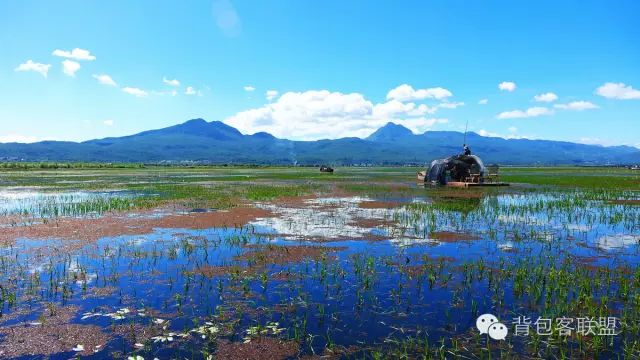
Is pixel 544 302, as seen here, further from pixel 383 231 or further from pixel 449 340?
pixel 383 231

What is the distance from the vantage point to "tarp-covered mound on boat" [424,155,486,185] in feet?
152

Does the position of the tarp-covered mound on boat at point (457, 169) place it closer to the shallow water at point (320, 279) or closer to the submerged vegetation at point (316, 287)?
the submerged vegetation at point (316, 287)

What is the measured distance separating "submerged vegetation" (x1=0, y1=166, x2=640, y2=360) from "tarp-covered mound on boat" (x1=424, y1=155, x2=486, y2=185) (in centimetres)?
2647

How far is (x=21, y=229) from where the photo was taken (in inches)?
724

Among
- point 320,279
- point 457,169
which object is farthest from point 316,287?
point 457,169

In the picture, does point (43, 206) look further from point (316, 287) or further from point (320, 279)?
point (316, 287)

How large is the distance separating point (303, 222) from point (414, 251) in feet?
24.7

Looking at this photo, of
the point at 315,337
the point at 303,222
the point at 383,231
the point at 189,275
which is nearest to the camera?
the point at 315,337

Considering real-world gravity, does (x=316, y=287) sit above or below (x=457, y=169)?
below

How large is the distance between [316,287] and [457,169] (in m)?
41.7

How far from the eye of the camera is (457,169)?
4856 cm

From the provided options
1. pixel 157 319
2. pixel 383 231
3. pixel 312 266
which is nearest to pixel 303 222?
pixel 383 231

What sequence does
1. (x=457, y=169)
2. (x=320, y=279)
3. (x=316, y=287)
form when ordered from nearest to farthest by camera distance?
(x=316, y=287) < (x=320, y=279) < (x=457, y=169)

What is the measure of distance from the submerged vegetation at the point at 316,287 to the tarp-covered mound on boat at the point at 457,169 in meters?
26.5
